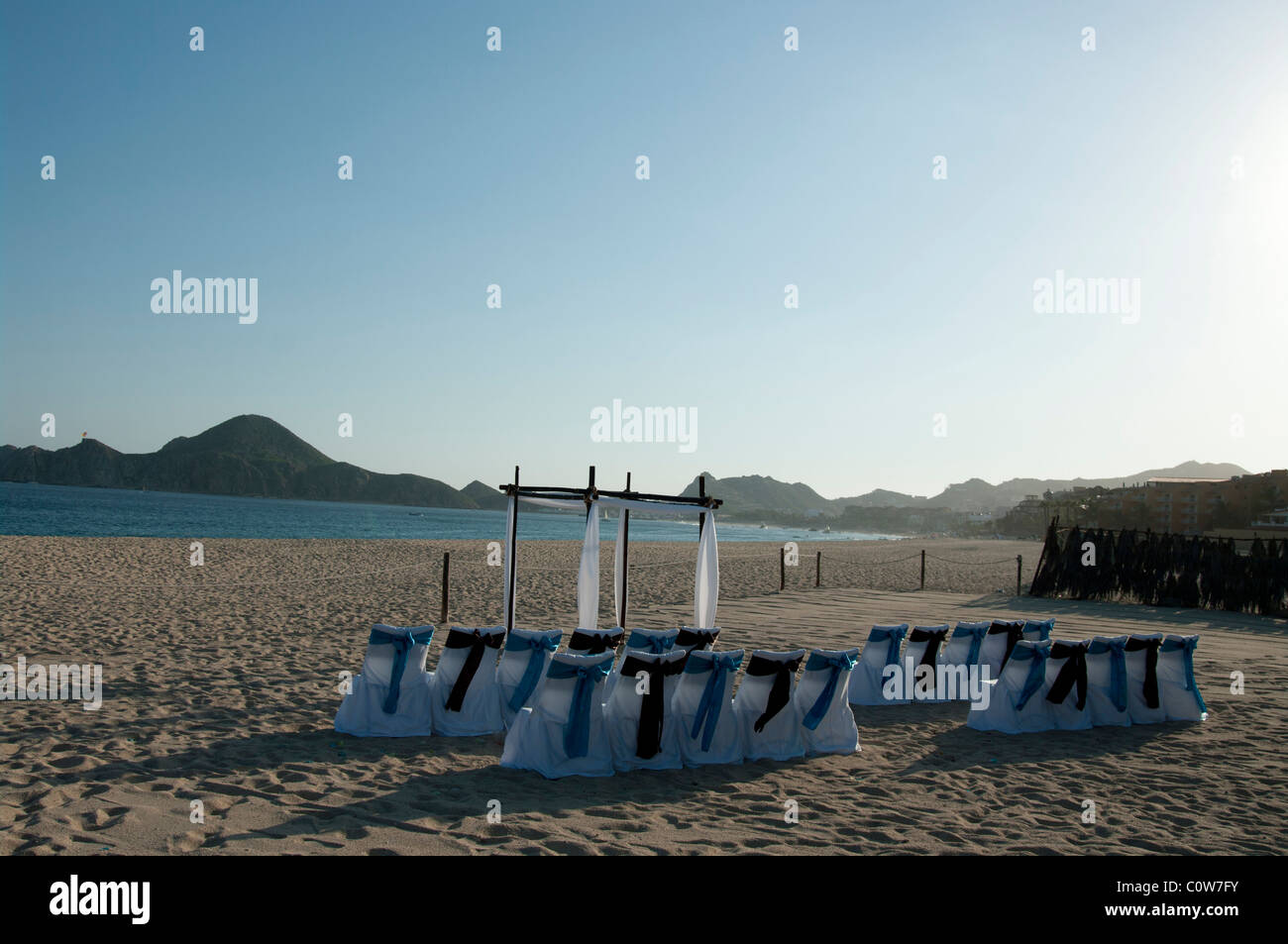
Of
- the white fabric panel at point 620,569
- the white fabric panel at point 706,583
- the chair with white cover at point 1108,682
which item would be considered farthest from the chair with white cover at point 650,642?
the chair with white cover at point 1108,682

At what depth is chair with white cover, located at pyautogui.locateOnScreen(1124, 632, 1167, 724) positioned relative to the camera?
6836mm

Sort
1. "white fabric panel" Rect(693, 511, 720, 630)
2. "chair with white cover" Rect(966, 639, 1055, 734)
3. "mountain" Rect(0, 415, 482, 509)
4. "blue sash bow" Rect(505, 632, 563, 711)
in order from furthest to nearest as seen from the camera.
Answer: "mountain" Rect(0, 415, 482, 509) < "white fabric panel" Rect(693, 511, 720, 630) < "chair with white cover" Rect(966, 639, 1055, 734) < "blue sash bow" Rect(505, 632, 563, 711)

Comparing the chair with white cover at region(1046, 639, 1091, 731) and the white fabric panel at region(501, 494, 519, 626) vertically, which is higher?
the white fabric panel at region(501, 494, 519, 626)

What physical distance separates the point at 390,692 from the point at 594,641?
5.77 feet

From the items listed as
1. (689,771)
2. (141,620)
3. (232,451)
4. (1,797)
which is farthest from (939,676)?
(232,451)

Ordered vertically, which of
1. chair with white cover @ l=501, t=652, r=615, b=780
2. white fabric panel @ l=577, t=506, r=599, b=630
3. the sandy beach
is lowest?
the sandy beach

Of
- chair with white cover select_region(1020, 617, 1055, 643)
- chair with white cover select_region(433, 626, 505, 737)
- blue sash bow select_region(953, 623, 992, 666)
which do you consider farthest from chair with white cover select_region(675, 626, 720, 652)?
chair with white cover select_region(1020, 617, 1055, 643)

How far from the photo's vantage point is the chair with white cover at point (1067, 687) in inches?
257

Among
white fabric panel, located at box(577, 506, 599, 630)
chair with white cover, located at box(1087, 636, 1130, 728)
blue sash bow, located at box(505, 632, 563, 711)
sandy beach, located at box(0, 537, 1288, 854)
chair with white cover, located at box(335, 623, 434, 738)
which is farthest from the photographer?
white fabric panel, located at box(577, 506, 599, 630)

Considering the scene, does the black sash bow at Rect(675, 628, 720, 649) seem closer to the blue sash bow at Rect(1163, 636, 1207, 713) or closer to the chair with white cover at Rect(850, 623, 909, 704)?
the chair with white cover at Rect(850, 623, 909, 704)

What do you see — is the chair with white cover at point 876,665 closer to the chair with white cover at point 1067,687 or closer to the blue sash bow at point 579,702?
the chair with white cover at point 1067,687

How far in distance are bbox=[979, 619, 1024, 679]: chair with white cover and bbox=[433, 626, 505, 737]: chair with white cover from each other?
4.86 m
